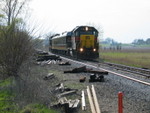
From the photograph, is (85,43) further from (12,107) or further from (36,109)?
(36,109)

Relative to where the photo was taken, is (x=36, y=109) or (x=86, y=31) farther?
(x=86, y=31)

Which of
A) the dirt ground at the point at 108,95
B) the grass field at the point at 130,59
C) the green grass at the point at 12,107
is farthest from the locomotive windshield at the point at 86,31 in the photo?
the green grass at the point at 12,107

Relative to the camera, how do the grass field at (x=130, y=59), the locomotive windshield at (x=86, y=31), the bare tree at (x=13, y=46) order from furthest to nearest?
the locomotive windshield at (x=86, y=31) → the grass field at (x=130, y=59) → the bare tree at (x=13, y=46)

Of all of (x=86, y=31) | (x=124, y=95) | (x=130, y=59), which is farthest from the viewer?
(x=130, y=59)

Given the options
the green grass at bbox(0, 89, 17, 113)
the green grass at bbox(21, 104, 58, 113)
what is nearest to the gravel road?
the green grass at bbox(21, 104, 58, 113)

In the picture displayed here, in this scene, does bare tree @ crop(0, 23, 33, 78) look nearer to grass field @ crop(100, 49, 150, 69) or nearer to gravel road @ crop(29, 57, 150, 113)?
gravel road @ crop(29, 57, 150, 113)

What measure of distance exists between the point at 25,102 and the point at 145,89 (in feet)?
14.8

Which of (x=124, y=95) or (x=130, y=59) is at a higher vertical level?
(x=124, y=95)

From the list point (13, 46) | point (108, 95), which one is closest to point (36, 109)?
point (108, 95)

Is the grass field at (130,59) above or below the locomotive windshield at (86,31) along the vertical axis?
below

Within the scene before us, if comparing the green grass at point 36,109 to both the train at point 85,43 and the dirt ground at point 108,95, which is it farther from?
the train at point 85,43

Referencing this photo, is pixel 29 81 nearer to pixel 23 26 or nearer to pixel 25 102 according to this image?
pixel 25 102

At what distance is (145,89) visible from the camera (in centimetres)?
1013

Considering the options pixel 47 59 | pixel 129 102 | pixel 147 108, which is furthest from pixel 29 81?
pixel 47 59
